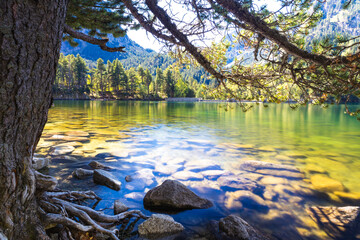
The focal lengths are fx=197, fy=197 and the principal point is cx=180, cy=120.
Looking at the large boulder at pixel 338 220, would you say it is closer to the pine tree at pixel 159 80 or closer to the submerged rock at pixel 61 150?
the submerged rock at pixel 61 150

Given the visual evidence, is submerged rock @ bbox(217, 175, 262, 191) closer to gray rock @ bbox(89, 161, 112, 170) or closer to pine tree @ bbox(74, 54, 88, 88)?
gray rock @ bbox(89, 161, 112, 170)

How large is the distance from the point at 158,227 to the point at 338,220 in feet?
10.9

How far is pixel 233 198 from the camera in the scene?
4.54 meters

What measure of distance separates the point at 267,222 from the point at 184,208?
1575 mm

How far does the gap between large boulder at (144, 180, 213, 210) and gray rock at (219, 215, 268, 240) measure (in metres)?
0.83

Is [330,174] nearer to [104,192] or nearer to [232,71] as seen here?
[232,71]

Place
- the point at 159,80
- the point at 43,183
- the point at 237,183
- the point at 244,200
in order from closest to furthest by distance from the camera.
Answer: the point at 43,183, the point at 244,200, the point at 237,183, the point at 159,80

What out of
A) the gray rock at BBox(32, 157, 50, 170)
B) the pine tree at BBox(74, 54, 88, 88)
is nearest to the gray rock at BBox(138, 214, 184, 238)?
the gray rock at BBox(32, 157, 50, 170)

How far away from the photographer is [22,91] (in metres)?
1.55

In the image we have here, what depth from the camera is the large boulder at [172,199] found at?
3904 mm

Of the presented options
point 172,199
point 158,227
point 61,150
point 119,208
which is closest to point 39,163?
point 61,150

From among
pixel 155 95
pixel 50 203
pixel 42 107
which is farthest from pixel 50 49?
pixel 155 95

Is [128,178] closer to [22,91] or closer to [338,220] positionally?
[22,91]

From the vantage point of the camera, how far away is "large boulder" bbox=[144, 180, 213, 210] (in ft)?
12.8
